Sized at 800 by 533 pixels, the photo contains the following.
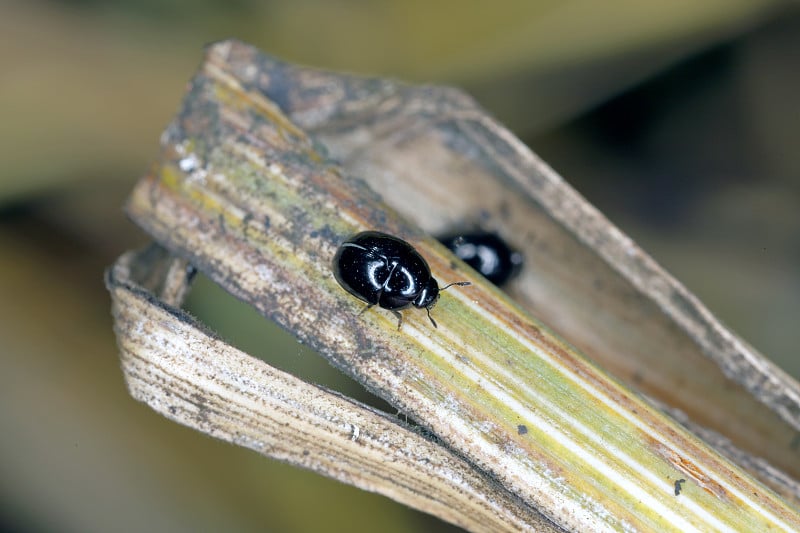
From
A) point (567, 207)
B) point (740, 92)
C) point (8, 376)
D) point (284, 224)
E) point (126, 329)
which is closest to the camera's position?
point (126, 329)

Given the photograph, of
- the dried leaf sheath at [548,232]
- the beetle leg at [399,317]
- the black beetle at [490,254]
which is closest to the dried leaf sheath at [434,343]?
the beetle leg at [399,317]

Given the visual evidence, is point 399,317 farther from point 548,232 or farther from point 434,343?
point 548,232

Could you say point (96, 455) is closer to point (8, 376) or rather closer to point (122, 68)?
point (8, 376)

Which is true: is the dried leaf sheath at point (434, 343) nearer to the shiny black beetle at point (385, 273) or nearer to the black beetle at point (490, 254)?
the shiny black beetle at point (385, 273)

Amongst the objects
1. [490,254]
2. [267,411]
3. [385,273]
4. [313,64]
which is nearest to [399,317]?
[385,273]

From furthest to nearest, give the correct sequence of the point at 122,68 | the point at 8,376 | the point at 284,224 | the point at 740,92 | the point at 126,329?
the point at 740,92 → the point at 122,68 → the point at 8,376 → the point at 284,224 → the point at 126,329

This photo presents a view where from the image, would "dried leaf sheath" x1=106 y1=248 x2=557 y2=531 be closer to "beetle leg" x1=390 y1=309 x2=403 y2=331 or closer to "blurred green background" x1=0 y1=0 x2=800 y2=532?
"blurred green background" x1=0 y1=0 x2=800 y2=532

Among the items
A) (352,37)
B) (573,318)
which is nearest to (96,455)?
(573,318)
